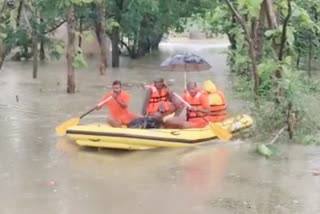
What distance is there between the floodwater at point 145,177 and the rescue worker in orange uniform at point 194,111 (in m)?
0.50

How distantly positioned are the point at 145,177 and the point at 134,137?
1367 mm

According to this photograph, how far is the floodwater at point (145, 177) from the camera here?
891 centimetres

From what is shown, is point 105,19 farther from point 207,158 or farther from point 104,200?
point 104,200

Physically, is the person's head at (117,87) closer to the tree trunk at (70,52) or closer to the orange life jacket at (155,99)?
the orange life jacket at (155,99)

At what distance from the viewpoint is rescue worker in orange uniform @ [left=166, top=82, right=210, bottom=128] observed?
12.5m

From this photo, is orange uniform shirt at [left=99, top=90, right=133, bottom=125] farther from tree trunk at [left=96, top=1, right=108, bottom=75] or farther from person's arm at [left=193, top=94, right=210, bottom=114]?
tree trunk at [left=96, top=1, right=108, bottom=75]

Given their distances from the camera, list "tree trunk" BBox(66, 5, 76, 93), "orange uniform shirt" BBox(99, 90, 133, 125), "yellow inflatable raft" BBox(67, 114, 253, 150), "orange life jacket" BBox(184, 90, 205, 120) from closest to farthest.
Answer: "yellow inflatable raft" BBox(67, 114, 253, 150), "orange life jacket" BBox(184, 90, 205, 120), "orange uniform shirt" BBox(99, 90, 133, 125), "tree trunk" BBox(66, 5, 76, 93)

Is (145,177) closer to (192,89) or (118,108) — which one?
(118,108)

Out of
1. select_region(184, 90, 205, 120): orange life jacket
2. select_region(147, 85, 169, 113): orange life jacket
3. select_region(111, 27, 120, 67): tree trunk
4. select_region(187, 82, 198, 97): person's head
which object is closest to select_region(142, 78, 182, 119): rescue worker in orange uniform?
select_region(147, 85, 169, 113): orange life jacket

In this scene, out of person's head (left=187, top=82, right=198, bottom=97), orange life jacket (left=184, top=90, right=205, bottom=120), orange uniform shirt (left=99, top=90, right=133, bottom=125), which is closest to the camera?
orange life jacket (left=184, top=90, right=205, bottom=120)

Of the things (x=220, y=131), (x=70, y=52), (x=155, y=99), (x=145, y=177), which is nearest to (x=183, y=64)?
(x=155, y=99)

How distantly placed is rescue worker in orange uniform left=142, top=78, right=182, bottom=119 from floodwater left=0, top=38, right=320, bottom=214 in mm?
968

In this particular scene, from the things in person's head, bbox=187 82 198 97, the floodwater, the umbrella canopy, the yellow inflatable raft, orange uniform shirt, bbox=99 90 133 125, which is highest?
the umbrella canopy

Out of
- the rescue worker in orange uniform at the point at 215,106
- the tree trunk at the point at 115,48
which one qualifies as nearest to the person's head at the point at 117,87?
the rescue worker in orange uniform at the point at 215,106
